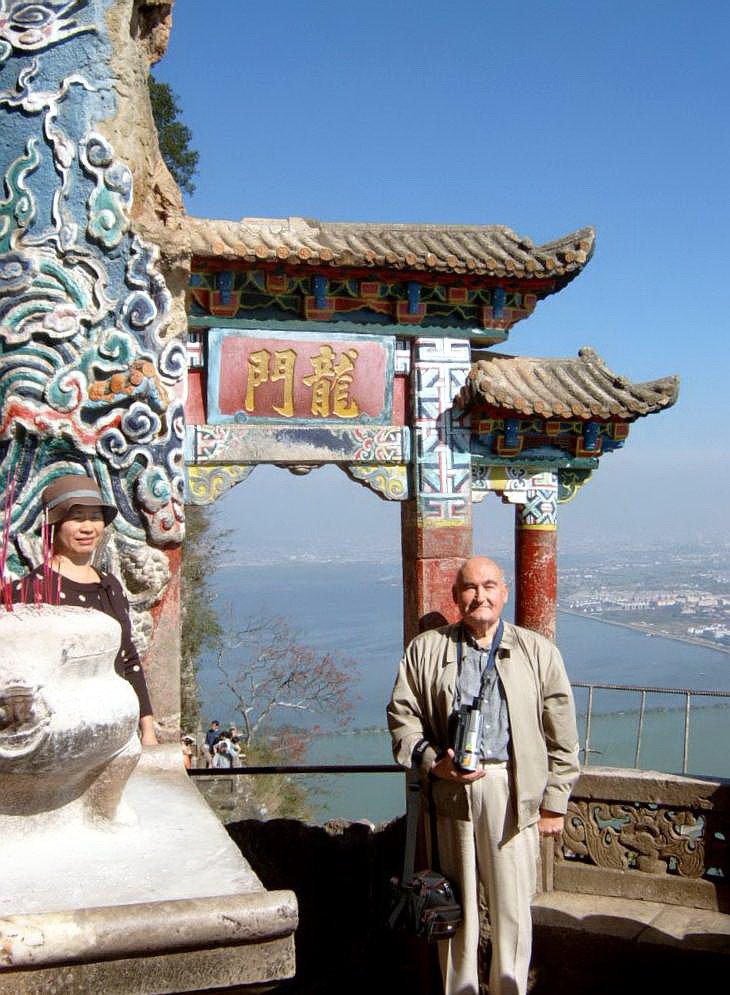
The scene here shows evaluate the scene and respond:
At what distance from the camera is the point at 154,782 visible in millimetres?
3182

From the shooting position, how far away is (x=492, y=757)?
384 cm

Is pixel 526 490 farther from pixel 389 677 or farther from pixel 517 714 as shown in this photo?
pixel 389 677

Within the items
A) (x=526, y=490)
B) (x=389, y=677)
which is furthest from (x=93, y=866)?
(x=389, y=677)

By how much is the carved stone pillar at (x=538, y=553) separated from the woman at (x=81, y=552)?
16.9 feet

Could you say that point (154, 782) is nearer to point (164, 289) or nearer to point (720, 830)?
point (164, 289)

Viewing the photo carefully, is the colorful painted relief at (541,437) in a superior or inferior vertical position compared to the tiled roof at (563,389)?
inferior

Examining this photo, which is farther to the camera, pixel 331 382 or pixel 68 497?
pixel 331 382

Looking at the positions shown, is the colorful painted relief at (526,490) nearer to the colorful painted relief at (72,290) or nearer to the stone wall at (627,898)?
the stone wall at (627,898)

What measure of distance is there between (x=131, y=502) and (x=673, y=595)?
51.6 meters

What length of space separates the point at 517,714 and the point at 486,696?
0.13 m

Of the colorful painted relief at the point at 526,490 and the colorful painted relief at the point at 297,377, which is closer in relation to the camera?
the colorful painted relief at the point at 297,377

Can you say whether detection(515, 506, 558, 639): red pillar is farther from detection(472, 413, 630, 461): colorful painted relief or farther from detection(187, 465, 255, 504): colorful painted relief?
detection(187, 465, 255, 504): colorful painted relief

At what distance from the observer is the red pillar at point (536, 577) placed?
26.5ft

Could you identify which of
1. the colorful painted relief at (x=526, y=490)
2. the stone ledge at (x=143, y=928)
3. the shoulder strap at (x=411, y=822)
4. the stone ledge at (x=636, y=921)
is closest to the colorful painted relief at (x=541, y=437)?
the colorful painted relief at (x=526, y=490)
